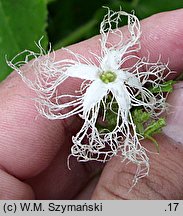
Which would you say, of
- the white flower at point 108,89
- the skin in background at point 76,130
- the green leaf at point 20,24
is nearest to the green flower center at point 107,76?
the white flower at point 108,89

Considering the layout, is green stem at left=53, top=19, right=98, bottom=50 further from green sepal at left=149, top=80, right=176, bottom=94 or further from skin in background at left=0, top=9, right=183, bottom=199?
green sepal at left=149, top=80, right=176, bottom=94

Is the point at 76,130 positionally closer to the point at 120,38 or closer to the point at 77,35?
the point at 120,38

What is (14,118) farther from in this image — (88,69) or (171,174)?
(171,174)

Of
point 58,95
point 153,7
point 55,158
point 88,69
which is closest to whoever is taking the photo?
point 88,69

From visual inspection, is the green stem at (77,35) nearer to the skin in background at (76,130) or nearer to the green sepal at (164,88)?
the skin in background at (76,130)

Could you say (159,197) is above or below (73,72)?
below

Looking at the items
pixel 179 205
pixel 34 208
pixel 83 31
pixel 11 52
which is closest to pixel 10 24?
pixel 11 52

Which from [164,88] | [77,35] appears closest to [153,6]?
[77,35]
